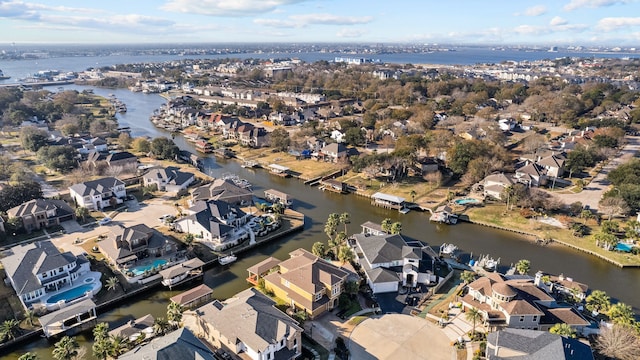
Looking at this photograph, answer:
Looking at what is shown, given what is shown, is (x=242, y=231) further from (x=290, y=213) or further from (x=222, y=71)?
(x=222, y=71)

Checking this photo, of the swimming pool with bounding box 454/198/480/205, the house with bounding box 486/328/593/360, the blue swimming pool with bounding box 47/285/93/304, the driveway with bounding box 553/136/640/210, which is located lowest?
the swimming pool with bounding box 454/198/480/205

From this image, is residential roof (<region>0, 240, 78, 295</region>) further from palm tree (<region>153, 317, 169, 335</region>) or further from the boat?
the boat

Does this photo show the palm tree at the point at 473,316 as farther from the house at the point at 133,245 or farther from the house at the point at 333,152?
the house at the point at 333,152

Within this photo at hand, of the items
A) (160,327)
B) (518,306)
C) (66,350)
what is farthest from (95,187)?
(518,306)

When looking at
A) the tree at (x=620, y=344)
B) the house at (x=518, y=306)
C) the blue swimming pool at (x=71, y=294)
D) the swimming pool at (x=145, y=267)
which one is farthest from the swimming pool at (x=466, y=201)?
the blue swimming pool at (x=71, y=294)

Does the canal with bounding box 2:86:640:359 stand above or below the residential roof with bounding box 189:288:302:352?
below

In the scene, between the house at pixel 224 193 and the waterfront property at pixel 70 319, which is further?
the house at pixel 224 193

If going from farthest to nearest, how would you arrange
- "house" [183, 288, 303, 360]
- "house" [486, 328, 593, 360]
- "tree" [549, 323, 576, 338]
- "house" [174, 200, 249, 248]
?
"house" [174, 200, 249, 248], "tree" [549, 323, 576, 338], "house" [183, 288, 303, 360], "house" [486, 328, 593, 360]

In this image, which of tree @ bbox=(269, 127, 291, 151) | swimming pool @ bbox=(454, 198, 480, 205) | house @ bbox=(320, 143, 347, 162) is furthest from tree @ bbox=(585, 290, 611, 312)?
tree @ bbox=(269, 127, 291, 151)

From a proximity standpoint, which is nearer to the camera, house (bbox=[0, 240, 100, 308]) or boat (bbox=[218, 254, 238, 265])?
house (bbox=[0, 240, 100, 308])
